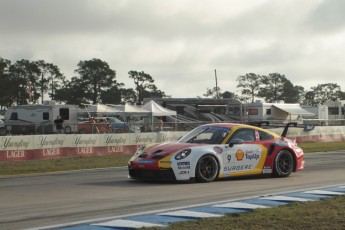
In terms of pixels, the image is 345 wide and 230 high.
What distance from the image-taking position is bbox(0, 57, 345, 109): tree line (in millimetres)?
96312

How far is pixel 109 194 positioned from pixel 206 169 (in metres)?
2.68

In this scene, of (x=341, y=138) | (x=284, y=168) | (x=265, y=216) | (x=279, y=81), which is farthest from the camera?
(x=279, y=81)

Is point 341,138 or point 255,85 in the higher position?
point 255,85

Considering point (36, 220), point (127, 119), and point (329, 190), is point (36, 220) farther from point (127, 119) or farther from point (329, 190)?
point (127, 119)

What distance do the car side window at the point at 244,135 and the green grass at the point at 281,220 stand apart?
476 centimetres

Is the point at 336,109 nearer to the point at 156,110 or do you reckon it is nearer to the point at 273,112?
the point at 273,112

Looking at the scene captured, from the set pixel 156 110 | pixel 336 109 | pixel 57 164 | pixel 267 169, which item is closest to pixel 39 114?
pixel 156 110

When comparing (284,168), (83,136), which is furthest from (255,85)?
(284,168)

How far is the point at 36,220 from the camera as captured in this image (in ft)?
24.1

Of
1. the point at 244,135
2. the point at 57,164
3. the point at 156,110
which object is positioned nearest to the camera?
the point at 244,135

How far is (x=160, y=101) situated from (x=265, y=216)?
114 feet

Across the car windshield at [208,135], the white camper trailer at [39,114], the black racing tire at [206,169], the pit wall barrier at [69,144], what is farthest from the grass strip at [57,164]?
the white camper trailer at [39,114]

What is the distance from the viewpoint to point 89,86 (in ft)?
375

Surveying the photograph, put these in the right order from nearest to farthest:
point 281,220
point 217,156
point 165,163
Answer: point 281,220
point 165,163
point 217,156
